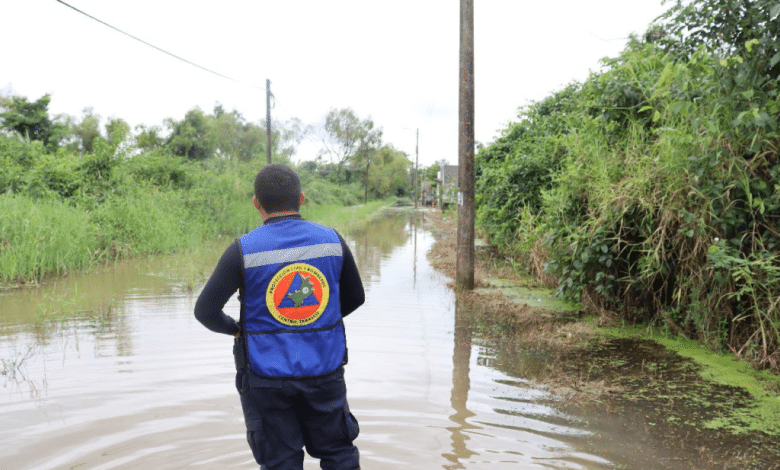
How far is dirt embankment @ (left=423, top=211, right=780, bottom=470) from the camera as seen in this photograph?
4.38 m

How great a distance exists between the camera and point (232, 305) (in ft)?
31.1

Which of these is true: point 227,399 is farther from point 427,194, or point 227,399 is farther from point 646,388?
point 427,194

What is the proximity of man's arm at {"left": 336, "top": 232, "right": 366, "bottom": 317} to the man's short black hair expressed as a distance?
29cm

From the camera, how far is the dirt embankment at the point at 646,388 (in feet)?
14.4

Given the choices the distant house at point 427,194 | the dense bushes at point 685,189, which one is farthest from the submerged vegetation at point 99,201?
the distant house at point 427,194

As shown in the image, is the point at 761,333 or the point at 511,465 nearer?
the point at 511,465

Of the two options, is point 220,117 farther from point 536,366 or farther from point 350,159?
point 536,366

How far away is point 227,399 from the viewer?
17.7 feet

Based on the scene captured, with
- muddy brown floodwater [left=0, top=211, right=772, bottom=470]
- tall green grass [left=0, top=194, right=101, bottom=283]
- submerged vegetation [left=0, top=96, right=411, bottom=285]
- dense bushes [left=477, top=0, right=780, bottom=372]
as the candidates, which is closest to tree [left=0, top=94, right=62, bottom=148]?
submerged vegetation [left=0, top=96, right=411, bottom=285]

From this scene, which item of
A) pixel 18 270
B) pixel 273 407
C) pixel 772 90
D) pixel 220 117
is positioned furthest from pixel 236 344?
pixel 220 117

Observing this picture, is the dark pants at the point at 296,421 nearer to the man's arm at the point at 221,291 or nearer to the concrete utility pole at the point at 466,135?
the man's arm at the point at 221,291

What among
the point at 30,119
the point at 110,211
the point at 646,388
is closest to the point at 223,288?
the point at 646,388

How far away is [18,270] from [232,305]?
4611 millimetres

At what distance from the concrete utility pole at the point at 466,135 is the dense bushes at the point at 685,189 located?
1.76 metres
